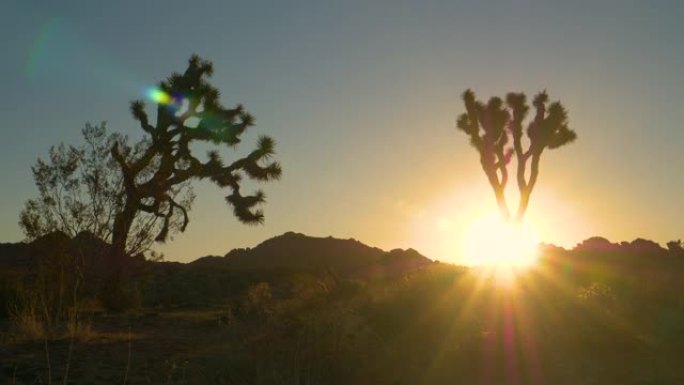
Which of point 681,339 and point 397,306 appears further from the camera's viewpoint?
point 397,306

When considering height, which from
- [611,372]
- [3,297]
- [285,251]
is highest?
[285,251]

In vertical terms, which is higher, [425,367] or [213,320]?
[213,320]

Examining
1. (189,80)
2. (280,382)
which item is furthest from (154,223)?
(280,382)

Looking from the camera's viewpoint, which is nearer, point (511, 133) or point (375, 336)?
point (375, 336)

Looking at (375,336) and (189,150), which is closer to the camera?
(375,336)

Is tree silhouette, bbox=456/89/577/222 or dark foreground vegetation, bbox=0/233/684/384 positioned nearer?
dark foreground vegetation, bbox=0/233/684/384

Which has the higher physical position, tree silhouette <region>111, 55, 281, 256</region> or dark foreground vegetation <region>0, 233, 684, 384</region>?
tree silhouette <region>111, 55, 281, 256</region>

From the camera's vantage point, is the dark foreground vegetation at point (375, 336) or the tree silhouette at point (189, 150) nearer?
the dark foreground vegetation at point (375, 336)

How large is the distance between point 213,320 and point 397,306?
4978 millimetres

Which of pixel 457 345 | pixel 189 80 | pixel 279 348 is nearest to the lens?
pixel 279 348

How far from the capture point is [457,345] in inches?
368

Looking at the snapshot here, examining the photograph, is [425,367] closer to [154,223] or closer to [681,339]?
[681,339]

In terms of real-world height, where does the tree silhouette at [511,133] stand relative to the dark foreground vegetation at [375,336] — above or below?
above

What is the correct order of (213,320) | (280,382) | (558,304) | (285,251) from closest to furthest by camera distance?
1. (280,382)
2. (558,304)
3. (213,320)
4. (285,251)
